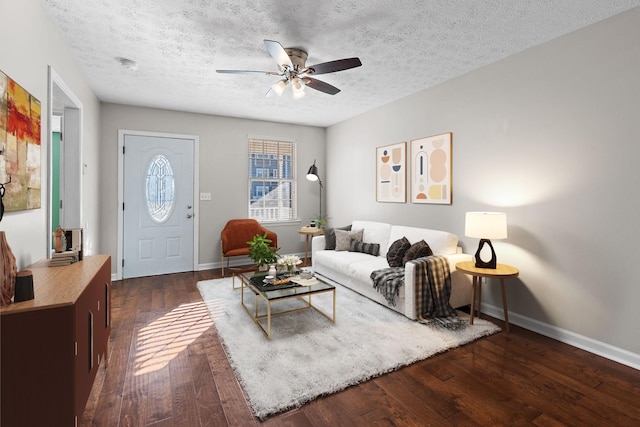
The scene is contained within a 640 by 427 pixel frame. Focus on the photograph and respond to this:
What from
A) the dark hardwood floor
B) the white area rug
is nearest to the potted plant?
the white area rug

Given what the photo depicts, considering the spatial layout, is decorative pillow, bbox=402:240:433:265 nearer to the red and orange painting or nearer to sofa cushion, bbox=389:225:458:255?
sofa cushion, bbox=389:225:458:255

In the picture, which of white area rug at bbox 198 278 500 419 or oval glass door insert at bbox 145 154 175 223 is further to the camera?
oval glass door insert at bbox 145 154 175 223

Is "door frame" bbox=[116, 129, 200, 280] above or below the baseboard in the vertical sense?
above

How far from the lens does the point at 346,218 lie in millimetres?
5742

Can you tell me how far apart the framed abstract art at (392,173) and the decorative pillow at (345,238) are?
67cm

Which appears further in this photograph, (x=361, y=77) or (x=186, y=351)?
(x=361, y=77)

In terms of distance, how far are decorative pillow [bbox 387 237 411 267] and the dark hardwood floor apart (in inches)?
47.0

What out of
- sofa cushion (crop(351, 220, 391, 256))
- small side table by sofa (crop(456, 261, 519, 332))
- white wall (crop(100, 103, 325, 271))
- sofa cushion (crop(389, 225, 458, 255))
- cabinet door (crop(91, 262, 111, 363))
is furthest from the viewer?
white wall (crop(100, 103, 325, 271))

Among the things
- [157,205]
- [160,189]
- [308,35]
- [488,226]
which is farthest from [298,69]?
[157,205]

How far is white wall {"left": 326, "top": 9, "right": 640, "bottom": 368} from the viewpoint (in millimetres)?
2383

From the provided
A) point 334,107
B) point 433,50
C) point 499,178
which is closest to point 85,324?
point 433,50

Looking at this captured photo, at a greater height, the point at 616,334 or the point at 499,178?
the point at 499,178

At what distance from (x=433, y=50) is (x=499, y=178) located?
144 centimetres

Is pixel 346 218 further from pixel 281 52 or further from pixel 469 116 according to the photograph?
pixel 281 52
